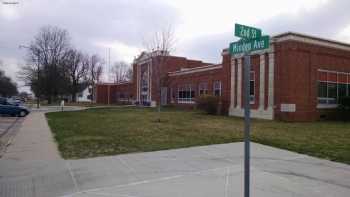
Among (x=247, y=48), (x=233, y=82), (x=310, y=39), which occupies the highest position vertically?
(x=310, y=39)

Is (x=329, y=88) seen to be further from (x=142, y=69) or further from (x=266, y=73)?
(x=142, y=69)

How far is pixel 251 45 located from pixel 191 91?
143 feet

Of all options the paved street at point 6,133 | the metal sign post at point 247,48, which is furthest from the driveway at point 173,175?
the paved street at point 6,133

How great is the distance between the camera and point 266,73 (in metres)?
28.5

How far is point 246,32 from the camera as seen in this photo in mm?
4688

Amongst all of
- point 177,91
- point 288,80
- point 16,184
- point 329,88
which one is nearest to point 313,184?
point 16,184

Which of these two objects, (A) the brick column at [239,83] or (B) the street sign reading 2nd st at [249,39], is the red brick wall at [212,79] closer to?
(A) the brick column at [239,83]

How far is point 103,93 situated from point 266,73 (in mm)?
67182

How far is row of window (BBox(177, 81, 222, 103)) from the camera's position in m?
42.7

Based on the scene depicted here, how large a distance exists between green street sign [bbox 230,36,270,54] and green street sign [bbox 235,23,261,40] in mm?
80

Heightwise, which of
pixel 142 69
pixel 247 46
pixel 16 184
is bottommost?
pixel 16 184

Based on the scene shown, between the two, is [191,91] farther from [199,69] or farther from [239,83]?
[239,83]

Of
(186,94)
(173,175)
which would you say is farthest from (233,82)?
(173,175)

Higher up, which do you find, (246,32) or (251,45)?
(246,32)
